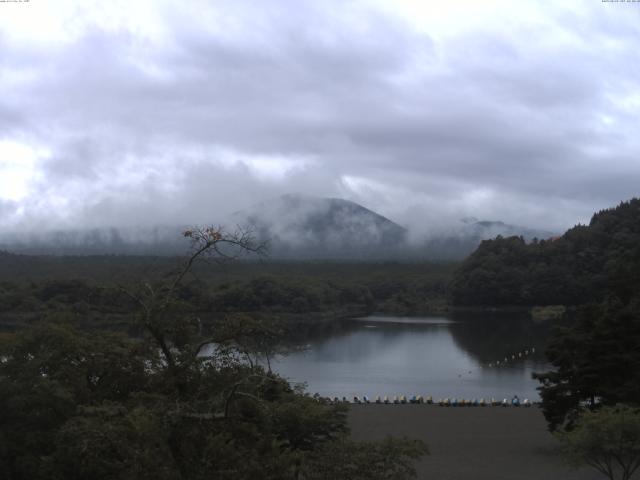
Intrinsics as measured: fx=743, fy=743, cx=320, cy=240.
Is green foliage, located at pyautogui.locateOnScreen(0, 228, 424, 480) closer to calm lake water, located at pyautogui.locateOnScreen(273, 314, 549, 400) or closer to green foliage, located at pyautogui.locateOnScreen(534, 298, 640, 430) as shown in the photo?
green foliage, located at pyautogui.locateOnScreen(534, 298, 640, 430)

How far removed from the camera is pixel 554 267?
68.6 meters

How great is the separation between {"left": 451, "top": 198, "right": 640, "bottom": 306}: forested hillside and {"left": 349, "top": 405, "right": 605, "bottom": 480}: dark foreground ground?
150 feet

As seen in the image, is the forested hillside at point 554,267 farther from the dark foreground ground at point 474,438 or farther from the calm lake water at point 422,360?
the dark foreground ground at point 474,438

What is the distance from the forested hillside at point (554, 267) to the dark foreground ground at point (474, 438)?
150 ft

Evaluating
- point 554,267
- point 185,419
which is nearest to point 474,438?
point 185,419

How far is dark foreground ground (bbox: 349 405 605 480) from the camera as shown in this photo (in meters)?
14.6

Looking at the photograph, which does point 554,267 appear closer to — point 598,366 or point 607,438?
point 598,366

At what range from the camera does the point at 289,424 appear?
13086 millimetres

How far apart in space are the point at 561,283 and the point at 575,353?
5247 centimetres

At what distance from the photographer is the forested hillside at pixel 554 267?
2623 inches

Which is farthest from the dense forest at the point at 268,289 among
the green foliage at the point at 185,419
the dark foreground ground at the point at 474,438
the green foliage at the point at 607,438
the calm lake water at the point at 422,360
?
the green foliage at the point at 185,419

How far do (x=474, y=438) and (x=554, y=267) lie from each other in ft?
176

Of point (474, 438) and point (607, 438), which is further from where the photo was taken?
point (474, 438)

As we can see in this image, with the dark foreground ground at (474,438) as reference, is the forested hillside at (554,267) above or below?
above
